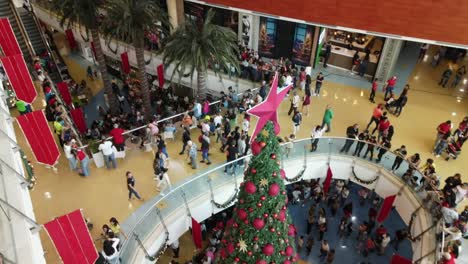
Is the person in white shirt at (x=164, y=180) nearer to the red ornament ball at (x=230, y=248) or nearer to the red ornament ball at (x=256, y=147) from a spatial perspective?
the red ornament ball at (x=230, y=248)

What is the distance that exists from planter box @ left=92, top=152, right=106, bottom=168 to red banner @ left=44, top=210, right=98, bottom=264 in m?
4.26

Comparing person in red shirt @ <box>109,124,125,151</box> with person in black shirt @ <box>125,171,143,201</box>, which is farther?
person in red shirt @ <box>109,124,125,151</box>

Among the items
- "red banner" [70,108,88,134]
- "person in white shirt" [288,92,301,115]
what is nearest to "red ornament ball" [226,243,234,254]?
"person in white shirt" [288,92,301,115]

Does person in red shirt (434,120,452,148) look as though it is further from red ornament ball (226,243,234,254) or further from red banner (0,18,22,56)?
red banner (0,18,22,56)

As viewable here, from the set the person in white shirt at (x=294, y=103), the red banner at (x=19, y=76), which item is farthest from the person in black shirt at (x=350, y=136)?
the red banner at (x=19, y=76)

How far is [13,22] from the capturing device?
18828mm

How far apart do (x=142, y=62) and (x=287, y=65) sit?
6.68 meters

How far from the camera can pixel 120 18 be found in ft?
49.4

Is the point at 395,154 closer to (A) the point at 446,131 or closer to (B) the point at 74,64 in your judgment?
(A) the point at 446,131

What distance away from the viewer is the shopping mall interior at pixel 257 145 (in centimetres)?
986

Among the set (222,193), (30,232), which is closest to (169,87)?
(222,193)

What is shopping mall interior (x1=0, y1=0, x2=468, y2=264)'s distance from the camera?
986 centimetres

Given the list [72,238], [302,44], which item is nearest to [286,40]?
[302,44]

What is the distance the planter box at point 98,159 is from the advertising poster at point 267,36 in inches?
451
